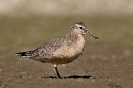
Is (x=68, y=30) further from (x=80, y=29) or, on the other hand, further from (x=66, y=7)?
(x=80, y=29)

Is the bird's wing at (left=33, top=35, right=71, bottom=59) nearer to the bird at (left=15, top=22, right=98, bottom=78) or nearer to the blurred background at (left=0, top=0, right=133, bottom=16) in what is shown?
the bird at (left=15, top=22, right=98, bottom=78)

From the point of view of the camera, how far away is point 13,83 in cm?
1510

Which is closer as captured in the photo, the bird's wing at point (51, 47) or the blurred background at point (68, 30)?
the bird's wing at point (51, 47)

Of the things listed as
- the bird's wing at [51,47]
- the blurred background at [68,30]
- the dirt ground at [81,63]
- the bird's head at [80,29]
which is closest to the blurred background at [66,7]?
the blurred background at [68,30]

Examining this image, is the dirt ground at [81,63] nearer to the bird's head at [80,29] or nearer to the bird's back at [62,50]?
the bird's back at [62,50]

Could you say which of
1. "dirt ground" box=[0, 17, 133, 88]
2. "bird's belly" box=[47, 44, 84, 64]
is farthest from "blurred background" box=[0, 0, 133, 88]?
"bird's belly" box=[47, 44, 84, 64]

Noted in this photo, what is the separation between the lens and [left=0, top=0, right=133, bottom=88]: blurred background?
2061 centimetres

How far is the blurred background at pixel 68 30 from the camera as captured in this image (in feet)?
67.6

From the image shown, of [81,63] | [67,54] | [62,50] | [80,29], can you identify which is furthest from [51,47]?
[81,63]

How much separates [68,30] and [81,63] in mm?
11933

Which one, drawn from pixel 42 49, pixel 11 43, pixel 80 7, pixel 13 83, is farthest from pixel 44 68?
pixel 80 7

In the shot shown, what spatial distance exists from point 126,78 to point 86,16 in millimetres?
26315

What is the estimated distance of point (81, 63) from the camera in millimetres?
21547

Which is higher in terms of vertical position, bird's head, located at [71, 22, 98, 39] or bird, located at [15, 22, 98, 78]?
bird's head, located at [71, 22, 98, 39]
